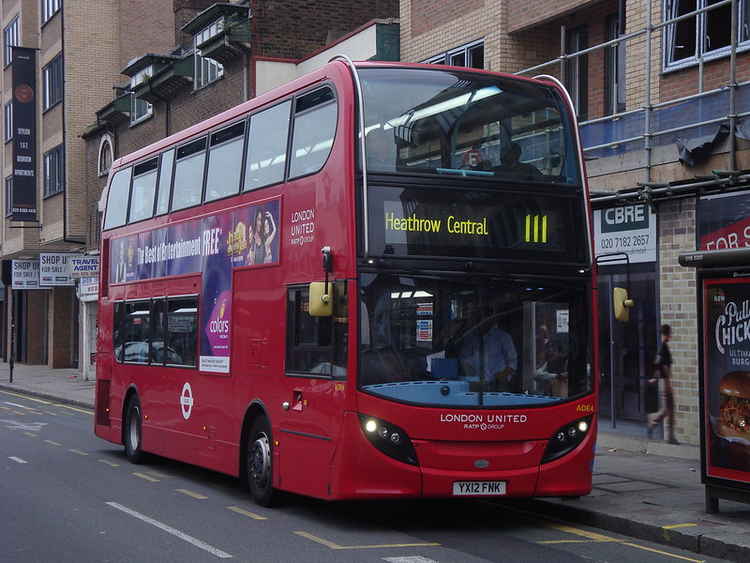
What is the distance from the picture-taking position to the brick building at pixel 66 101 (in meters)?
45.6

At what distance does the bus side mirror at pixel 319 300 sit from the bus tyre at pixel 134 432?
7.07 metres

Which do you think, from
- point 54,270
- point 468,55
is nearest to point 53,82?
point 54,270

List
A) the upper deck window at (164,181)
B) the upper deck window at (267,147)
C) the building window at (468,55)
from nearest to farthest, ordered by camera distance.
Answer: the upper deck window at (267,147), the upper deck window at (164,181), the building window at (468,55)

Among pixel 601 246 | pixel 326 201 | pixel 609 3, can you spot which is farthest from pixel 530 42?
pixel 326 201

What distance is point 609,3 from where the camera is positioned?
61.1 feet

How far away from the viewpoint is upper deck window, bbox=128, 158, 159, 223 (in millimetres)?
16359

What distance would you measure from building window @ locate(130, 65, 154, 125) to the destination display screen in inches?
1118

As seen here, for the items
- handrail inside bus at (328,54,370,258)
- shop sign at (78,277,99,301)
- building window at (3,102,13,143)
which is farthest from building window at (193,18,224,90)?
building window at (3,102,13,143)

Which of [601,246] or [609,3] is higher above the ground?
[609,3]

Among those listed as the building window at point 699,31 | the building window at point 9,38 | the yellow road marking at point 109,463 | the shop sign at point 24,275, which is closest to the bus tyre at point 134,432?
the yellow road marking at point 109,463

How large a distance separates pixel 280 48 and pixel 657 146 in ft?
53.9

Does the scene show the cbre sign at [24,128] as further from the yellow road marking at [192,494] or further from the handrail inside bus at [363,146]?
the handrail inside bus at [363,146]

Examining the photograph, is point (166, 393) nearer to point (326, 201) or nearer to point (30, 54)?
point (326, 201)

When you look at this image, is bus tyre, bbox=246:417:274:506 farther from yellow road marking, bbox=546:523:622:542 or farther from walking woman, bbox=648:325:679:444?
walking woman, bbox=648:325:679:444
